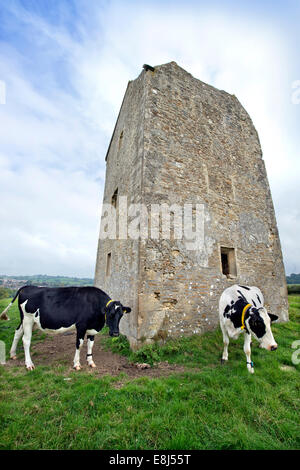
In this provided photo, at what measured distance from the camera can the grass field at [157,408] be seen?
7.84 ft

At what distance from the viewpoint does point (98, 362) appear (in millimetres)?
4828

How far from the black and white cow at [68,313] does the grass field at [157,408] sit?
71cm

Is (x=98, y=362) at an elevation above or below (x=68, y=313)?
below

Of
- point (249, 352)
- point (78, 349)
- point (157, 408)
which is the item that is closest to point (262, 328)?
point (249, 352)

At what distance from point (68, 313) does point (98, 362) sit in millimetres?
1420

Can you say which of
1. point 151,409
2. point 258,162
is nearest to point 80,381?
point 151,409

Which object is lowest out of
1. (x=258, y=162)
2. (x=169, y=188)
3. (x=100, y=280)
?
(x=100, y=280)

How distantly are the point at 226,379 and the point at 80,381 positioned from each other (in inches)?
107
